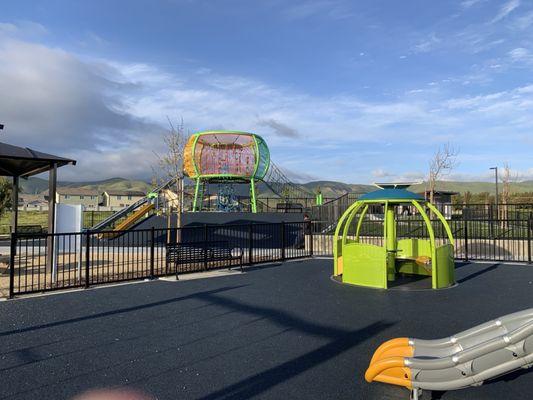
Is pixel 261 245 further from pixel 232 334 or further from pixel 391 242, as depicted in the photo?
pixel 232 334

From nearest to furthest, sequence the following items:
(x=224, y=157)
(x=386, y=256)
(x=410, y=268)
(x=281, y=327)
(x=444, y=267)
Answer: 1. (x=281, y=327)
2. (x=386, y=256)
3. (x=444, y=267)
4. (x=410, y=268)
5. (x=224, y=157)

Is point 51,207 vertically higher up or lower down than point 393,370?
higher up

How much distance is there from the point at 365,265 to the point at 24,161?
1058cm

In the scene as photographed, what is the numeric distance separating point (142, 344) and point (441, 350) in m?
3.83

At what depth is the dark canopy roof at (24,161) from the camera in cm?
1123

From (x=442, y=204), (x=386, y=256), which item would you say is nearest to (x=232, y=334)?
(x=386, y=256)

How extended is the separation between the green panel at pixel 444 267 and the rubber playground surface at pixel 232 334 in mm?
363

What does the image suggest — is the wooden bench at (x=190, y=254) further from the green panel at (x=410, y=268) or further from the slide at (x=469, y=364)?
the slide at (x=469, y=364)

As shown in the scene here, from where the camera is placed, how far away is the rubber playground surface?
419 cm

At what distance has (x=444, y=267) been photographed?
31.7 ft

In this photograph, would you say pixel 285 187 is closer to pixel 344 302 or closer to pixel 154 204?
pixel 154 204

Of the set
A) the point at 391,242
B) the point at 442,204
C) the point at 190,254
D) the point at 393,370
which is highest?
the point at 442,204

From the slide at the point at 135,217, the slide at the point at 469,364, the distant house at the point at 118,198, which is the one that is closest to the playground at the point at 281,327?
the slide at the point at 469,364

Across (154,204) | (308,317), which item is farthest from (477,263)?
(154,204)
